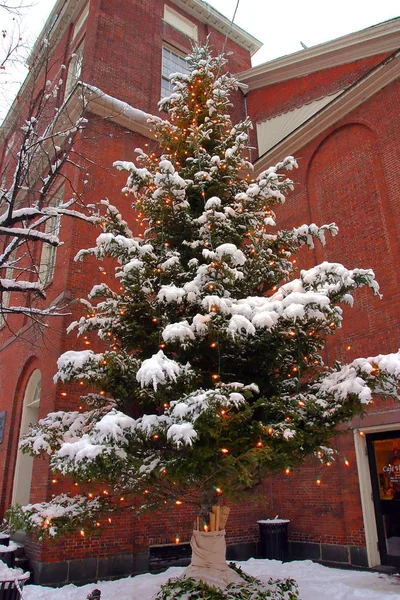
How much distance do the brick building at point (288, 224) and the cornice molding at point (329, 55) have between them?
0.04m

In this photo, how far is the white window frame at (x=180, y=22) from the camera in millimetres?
16766

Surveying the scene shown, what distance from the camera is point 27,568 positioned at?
863 cm

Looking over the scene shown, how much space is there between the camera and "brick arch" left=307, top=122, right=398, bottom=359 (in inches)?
414

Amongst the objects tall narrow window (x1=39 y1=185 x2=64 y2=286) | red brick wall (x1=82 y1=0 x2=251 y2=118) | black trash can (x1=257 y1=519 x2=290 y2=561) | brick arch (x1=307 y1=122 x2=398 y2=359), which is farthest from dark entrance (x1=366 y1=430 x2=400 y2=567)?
red brick wall (x1=82 y1=0 x2=251 y2=118)

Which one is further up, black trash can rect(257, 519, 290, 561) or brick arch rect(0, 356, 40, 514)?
brick arch rect(0, 356, 40, 514)

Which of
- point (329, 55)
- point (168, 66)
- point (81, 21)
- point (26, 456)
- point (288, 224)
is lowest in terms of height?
point (26, 456)

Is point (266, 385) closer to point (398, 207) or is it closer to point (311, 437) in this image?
point (311, 437)

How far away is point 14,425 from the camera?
483 inches

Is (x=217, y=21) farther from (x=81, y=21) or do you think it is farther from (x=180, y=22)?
(x=81, y=21)

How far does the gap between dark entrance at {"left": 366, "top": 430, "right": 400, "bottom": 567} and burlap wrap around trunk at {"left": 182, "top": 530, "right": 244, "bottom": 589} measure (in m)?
4.96

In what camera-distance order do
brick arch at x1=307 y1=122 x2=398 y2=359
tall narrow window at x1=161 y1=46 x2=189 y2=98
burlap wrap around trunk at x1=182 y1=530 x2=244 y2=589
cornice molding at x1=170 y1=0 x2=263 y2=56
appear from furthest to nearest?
cornice molding at x1=170 y1=0 x2=263 y2=56
tall narrow window at x1=161 y1=46 x2=189 y2=98
brick arch at x1=307 y1=122 x2=398 y2=359
burlap wrap around trunk at x1=182 y1=530 x2=244 y2=589

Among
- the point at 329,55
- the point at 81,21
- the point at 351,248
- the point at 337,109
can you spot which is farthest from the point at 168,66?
the point at 351,248

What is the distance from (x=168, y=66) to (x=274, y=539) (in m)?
14.5

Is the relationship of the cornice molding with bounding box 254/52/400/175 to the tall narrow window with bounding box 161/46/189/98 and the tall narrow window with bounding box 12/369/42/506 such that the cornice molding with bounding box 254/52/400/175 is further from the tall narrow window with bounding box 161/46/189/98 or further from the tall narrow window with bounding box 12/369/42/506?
the tall narrow window with bounding box 12/369/42/506
